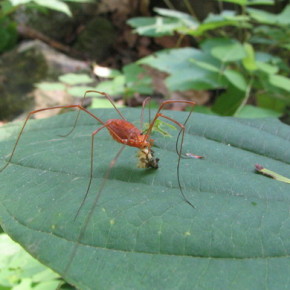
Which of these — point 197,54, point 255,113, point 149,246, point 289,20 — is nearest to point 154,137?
point 149,246

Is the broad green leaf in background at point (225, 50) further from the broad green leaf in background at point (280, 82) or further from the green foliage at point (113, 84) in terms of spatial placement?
the green foliage at point (113, 84)

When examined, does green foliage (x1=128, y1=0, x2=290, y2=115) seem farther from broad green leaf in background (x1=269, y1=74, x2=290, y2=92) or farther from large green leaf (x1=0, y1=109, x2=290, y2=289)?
large green leaf (x1=0, y1=109, x2=290, y2=289)

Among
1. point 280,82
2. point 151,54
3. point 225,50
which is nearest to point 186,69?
point 225,50

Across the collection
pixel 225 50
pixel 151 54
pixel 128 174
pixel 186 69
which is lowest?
pixel 151 54

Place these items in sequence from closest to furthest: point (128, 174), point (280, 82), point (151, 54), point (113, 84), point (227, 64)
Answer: point (128, 174)
point (280, 82)
point (227, 64)
point (113, 84)
point (151, 54)

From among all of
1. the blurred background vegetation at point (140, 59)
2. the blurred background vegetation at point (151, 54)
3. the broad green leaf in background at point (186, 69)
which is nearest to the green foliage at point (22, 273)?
the blurred background vegetation at point (140, 59)

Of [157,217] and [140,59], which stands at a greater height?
[157,217]

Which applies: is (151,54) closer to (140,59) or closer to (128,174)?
(140,59)
